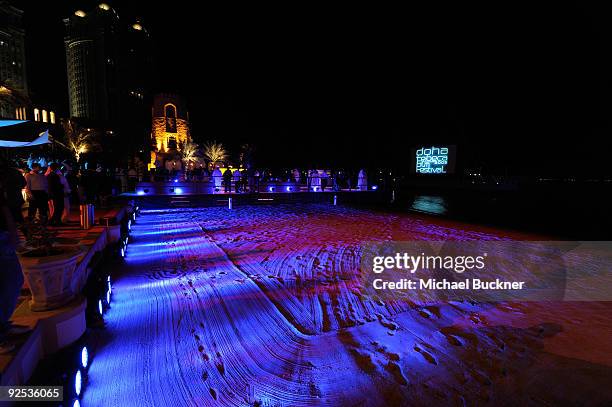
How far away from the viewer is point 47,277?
2.86 metres

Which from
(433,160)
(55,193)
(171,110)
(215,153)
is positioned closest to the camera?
(55,193)

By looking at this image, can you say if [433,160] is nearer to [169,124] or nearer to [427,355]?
[427,355]

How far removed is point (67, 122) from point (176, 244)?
51447 mm

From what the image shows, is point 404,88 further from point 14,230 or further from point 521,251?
point 14,230

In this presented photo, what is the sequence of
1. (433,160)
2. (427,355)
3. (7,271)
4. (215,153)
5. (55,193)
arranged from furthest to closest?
(215,153) → (433,160) → (55,193) → (427,355) → (7,271)

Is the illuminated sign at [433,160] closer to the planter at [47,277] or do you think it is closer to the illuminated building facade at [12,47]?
the planter at [47,277]

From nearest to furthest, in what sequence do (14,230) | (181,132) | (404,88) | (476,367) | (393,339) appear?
(14,230) < (476,367) < (393,339) < (404,88) < (181,132)

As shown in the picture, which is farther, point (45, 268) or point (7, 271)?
point (45, 268)

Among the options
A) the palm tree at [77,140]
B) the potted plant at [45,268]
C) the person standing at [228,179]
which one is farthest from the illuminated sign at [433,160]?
the palm tree at [77,140]

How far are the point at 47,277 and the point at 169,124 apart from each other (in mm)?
64904

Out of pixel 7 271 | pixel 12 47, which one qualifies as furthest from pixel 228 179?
pixel 12 47

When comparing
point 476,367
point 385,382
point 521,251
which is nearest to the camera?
point 385,382

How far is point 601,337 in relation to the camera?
3475mm

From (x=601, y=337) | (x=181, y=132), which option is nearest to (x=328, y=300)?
(x=601, y=337)
